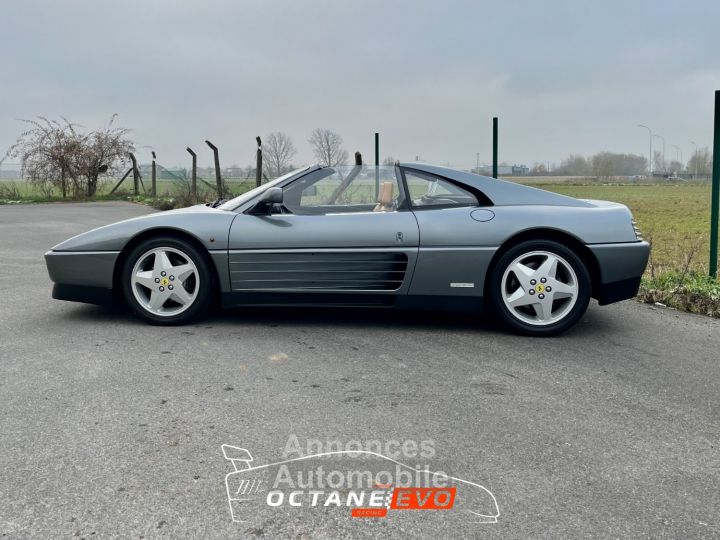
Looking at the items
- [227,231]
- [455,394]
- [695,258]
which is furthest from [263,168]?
[455,394]

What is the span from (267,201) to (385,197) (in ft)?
2.85

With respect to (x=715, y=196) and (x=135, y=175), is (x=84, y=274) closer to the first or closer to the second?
(x=715, y=196)

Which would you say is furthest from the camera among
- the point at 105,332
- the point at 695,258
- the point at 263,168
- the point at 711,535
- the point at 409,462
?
the point at 263,168

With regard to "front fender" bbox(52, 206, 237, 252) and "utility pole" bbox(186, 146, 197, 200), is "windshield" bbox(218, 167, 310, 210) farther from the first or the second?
"utility pole" bbox(186, 146, 197, 200)

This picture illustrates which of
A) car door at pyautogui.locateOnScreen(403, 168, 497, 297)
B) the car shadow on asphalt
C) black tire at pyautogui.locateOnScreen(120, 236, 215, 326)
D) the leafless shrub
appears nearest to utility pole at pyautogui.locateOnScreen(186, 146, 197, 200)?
the leafless shrub

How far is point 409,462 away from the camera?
2.74 metres

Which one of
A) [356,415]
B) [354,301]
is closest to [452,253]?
[354,301]

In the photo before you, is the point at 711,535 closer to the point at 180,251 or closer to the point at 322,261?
the point at 322,261

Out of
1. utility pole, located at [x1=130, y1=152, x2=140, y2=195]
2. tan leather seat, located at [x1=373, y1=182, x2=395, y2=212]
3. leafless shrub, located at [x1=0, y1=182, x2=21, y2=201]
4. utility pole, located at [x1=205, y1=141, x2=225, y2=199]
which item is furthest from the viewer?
utility pole, located at [x1=130, y1=152, x2=140, y2=195]

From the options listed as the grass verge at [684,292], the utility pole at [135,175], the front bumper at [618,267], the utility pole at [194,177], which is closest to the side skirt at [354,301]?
the front bumper at [618,267]

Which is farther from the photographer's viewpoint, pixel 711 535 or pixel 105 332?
pixel 105 332

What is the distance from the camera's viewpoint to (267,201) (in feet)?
16.2

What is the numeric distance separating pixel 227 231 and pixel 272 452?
8.07 feet

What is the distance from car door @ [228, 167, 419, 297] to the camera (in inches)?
191
